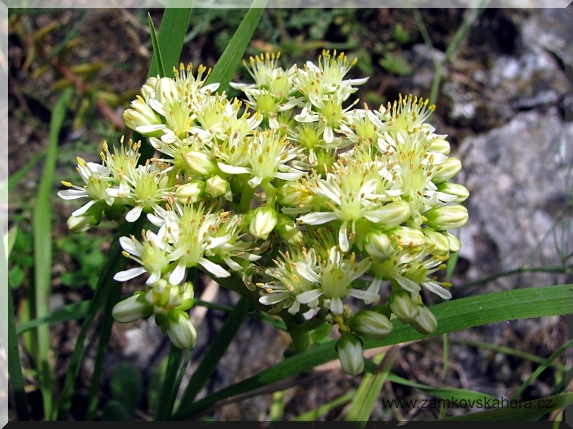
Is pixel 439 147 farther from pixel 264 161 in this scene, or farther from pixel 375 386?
pixel 375 386

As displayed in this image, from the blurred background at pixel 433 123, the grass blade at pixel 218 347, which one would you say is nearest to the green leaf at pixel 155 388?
the blurred background at pixel 433 123

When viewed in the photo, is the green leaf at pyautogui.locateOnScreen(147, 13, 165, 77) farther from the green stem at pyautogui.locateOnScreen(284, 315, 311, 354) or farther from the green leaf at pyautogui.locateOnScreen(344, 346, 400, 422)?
the green leaf at pyautogui.locateOnScreen(344, 346, 400, 422)

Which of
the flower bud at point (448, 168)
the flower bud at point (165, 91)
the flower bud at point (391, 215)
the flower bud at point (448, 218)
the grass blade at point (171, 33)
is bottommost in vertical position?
the flower bud at point (391, 215)

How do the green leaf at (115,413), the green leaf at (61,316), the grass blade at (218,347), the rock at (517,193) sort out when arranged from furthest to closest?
the rock at (517,193)
the green leaf at (115,413)
the green leaf at (61,316)
the grass blade at (218,347)

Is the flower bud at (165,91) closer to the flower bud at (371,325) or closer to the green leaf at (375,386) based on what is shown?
the flower bud at (371,325)

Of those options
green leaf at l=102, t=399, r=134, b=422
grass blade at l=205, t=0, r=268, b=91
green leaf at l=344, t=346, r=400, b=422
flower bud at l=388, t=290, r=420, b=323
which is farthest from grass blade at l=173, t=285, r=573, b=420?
green leaf at l=102, t=399, r=134, b=422
